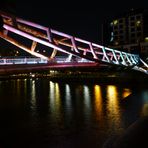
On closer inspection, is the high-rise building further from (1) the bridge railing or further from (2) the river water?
(1) the bridge railing

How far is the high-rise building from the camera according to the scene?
268 feet

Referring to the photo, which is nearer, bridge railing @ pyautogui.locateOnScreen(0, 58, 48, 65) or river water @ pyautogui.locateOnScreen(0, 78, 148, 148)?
river water @ pyautogui.locateOnScreen(0, 78, 148, 148)

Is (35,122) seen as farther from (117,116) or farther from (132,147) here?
(132,147)

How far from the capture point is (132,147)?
9.27 m

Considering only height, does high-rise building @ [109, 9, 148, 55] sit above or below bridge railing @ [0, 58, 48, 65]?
above

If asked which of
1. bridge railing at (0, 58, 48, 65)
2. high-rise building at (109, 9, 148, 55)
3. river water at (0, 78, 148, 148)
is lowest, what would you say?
river water at (0, 78, 148, 148)

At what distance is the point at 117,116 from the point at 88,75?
51335 millimetres

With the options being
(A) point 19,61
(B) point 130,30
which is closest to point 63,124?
(A) point 19,61

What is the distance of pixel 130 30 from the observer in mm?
87062

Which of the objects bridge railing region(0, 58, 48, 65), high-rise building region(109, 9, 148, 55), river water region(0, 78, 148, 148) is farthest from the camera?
high-rise building region(109, 9, 148, 55)

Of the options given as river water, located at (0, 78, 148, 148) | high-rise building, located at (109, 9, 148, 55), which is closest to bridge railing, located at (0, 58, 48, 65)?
river water, located at (0, 78, 148, 148)

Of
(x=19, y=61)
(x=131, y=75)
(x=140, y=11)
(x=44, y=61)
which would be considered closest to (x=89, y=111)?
(x=44, y=61)

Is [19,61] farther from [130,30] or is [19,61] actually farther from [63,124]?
[130,30]

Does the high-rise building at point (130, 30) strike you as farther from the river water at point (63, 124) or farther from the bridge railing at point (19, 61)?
the bridge railing at point (19, 61)
